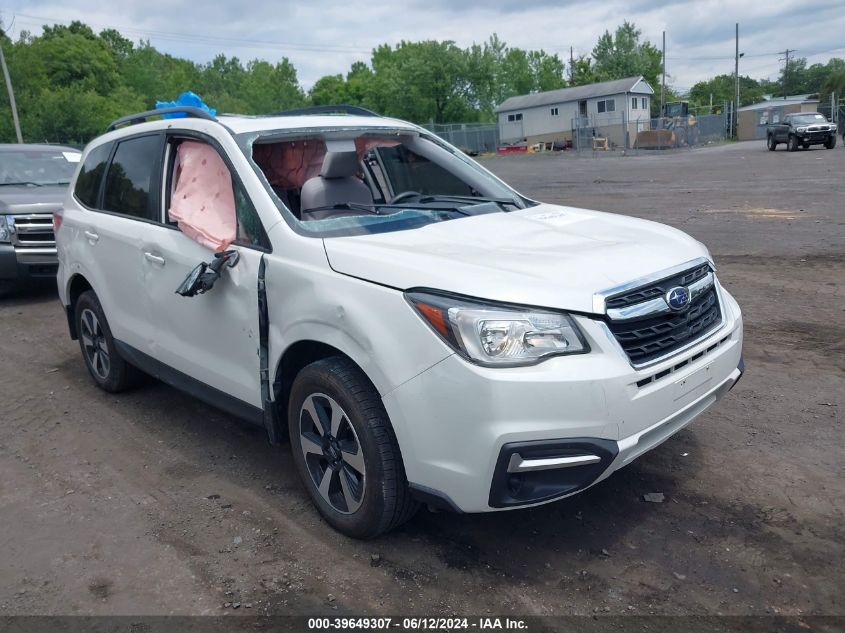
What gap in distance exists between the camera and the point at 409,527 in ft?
11.9

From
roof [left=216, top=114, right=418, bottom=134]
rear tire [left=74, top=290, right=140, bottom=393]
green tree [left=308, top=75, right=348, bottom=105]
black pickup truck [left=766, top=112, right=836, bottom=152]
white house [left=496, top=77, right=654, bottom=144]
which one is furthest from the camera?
green tree [left=308, top=75, right=348, bottom=105]

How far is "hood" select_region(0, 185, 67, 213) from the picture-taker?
8812 mm

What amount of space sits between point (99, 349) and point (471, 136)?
53.6m

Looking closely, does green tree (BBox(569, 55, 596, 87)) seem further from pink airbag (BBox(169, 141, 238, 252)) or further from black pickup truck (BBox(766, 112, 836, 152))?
pink airbag (BBox(169, 141, 238, 252))

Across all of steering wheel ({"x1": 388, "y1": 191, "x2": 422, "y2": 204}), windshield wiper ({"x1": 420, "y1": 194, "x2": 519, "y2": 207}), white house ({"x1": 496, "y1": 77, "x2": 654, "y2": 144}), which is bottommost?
windshield wiper ({"x1": 420, "y1": 194, "x2": 519, "y2": 207})

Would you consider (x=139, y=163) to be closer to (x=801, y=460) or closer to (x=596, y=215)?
(x=596, y=215)

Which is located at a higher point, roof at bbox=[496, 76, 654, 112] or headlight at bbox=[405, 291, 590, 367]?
roof at bbox=[496, 76, 654, 112]

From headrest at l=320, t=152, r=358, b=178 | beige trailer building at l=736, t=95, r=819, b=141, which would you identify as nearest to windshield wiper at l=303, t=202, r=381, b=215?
headrest at l=320, t=152, r=358, b=178

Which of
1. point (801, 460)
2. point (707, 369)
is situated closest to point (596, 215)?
point (707, 369)

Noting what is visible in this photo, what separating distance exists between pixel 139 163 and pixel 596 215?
9.29 feet

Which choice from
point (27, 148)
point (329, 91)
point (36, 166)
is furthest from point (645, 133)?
point (329, 91)

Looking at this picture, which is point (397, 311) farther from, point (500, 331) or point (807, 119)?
point (807, 119)

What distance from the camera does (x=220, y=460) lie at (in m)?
4.49

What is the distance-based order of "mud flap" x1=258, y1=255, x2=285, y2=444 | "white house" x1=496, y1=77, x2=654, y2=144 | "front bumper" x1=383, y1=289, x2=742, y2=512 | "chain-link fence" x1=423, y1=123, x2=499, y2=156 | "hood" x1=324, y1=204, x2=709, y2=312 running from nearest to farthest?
"front bumper" x1=383, y1=289, x2=742, y2=512 < "hood" x1=324, y1=204, x2=709, y2=312 < "mud flap" x1=258, y1=255, x2=285, y2=444 < "chain-link fence" x1=423, y1=123, x2=499, y2=156 < "white house" x1=496, y1=77, x2=654, y2=144
